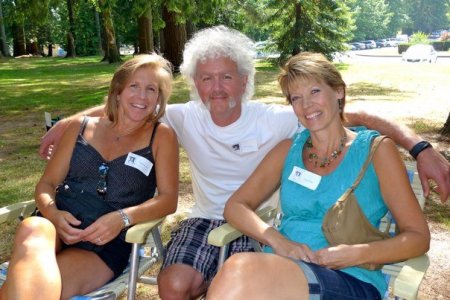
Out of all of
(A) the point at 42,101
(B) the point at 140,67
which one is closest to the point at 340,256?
(B) the point at 140,67

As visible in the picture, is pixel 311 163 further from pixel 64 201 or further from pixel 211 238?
pixel 64 201

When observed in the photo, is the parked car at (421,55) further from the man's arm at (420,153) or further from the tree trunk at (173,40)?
the man's arm at (420,153)

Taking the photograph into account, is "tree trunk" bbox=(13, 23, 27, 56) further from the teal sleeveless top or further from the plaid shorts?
the teal sleeveless top

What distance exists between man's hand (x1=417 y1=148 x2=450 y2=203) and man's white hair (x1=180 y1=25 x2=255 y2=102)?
1137 mm

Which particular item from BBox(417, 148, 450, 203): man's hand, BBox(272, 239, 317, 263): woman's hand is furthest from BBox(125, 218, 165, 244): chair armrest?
BBox(417, 148, 450, 203): man's hand

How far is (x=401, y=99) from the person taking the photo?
12477 mm

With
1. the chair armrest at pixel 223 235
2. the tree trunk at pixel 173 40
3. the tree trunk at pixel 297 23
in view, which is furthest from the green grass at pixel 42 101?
the chair armrest at pixel 223 235

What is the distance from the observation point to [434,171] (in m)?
2.43

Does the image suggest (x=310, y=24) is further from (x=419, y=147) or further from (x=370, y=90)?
(x=419, y=147)

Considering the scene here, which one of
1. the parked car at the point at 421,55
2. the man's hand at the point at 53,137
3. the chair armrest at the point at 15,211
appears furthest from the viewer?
the parked car at the point at 421,55

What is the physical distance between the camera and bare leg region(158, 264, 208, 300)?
99.7 inches

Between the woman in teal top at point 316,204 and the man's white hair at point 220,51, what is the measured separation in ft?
1.86

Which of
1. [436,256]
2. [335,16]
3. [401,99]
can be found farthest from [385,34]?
[436,256]

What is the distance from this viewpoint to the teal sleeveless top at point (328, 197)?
2334mm
